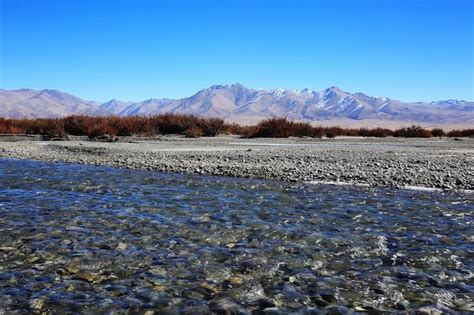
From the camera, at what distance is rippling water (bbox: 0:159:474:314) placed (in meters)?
3.67

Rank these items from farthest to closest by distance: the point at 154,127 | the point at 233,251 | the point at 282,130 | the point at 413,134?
the point at 413,134, the point at 282,130, the point at 154,127, the point at 233,251

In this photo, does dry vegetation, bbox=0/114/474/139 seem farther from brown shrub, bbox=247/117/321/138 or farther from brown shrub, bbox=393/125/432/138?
brown shrub, bbox=393/125/432/138

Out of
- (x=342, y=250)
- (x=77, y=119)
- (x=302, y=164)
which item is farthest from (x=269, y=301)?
(x=77, y=119)

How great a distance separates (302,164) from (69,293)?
890cm

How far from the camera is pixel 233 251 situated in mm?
4867

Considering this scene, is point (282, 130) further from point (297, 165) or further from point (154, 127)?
point (297, 165)

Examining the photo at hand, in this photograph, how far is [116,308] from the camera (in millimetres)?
3455

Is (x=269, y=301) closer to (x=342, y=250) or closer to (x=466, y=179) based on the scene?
(x=342, y=250)

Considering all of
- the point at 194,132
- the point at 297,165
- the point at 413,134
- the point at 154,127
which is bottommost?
the point at 297,165

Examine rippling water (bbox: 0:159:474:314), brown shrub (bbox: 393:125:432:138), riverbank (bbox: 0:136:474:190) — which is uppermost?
brown shrub (bbox: 393:125:432:138)

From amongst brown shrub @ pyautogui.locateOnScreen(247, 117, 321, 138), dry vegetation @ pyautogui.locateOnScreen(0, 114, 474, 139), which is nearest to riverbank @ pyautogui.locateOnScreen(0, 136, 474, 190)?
dry vegetation @ pyautogui.locateOnScreen(0, 114, 474, 139)

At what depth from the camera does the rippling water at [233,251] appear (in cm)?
367

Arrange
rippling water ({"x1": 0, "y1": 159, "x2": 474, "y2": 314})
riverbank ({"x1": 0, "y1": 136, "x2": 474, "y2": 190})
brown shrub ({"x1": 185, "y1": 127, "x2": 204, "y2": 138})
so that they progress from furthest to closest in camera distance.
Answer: brown shrub ({"x1": 185, "y1": 127, "x2": 204, "y2": 138}) < riverbank ({"x1": 0, "y1": 136, "x2": 474, "y2": 190}) < rippling water ({"x1": 0, "y1": 159, "x2": 474, "y2": 314})

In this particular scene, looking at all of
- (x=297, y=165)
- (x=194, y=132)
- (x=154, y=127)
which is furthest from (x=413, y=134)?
(x=297, y=165)
